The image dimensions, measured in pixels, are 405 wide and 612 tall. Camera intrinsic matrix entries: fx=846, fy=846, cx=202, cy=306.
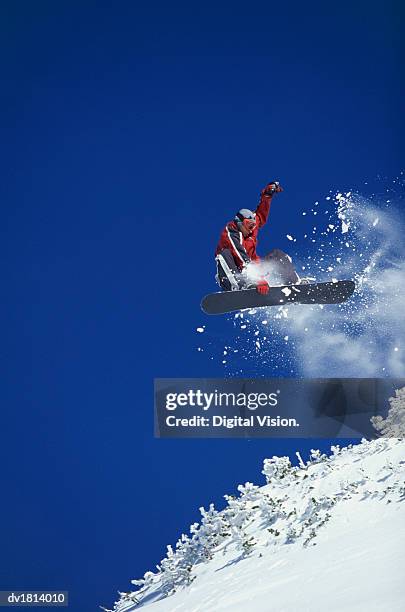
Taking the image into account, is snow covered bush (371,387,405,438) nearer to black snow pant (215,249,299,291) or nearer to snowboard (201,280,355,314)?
snowboard (201,280,355,314)

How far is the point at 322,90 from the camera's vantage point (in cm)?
312

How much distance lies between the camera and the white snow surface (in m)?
2.64

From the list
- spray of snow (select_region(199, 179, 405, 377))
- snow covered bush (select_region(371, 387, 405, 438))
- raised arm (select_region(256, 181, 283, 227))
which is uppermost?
Result: raised arm (select_region(256, 181, 283, 227))

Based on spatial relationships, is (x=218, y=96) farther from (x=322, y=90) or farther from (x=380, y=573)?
(x=380, y=573)

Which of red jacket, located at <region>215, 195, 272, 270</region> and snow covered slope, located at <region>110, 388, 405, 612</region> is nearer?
snow covered slope, located at <region>110, 388, 405, 612</region>

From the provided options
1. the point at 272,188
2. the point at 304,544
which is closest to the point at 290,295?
the point at 272,188

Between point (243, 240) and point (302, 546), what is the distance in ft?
3.62

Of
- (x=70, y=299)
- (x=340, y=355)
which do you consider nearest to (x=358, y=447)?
(x=340, y=355)

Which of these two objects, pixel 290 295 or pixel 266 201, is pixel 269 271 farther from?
pixel 266 201

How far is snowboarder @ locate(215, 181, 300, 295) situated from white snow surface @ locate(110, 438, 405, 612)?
651 mm

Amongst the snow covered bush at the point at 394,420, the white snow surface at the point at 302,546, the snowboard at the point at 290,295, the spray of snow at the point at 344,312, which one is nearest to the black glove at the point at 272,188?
the spray of snow at the point at 344,312

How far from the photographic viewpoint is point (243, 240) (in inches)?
123

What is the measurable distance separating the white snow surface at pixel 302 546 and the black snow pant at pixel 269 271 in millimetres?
647

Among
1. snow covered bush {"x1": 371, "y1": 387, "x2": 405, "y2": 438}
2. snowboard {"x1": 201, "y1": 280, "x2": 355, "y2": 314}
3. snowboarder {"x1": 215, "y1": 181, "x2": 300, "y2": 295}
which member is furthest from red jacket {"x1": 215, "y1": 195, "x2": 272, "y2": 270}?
snow covered bush {"x1": 371, "y1": 387, "x2": 405, "y2": 438}
